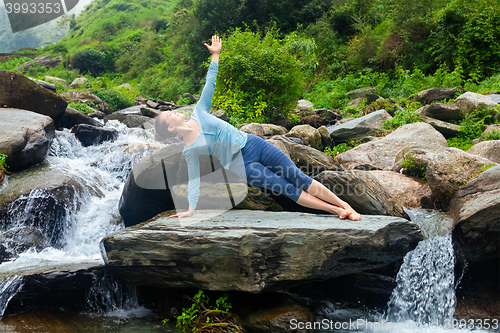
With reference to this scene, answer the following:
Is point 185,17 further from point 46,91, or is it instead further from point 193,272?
point 193,272

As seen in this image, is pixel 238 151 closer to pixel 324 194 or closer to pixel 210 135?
pixel 210 135

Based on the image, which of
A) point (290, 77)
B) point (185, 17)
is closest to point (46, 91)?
point (290, 77)

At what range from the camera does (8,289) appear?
3.79 m

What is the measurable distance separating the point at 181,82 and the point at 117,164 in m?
16.9

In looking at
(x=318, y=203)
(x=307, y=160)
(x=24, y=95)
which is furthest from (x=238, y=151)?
(x=24, y=95)

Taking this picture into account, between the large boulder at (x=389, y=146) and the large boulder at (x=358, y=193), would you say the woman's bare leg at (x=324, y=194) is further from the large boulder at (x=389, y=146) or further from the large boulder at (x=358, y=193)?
the large boulder at (x=389, y=146)

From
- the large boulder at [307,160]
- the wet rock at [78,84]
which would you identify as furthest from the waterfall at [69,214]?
the wet rock at [78,84]

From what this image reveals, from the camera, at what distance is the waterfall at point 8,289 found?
3756 millimetres

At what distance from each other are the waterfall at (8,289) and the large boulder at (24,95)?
5.94 metres

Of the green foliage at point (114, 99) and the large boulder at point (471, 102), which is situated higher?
the large boulder at point (471, 102)

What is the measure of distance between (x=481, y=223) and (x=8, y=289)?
5329 mm

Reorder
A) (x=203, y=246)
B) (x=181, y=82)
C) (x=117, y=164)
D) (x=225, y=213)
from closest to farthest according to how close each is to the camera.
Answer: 1. (x=203, y=246)
2. (x=225, y=213)
3. (x=117, y=164)
4. (x=181, y=82)

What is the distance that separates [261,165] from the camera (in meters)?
3.90

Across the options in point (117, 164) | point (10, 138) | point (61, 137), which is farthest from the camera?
point (61, 137)
